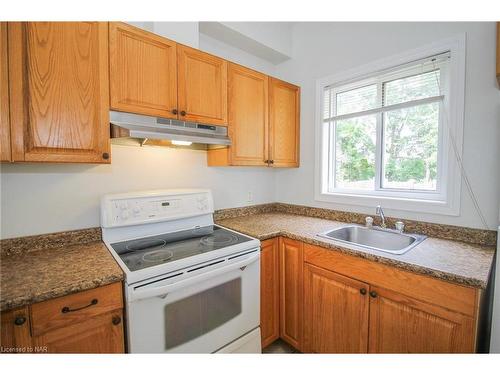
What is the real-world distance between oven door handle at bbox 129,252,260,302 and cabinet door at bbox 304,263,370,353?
0.46m

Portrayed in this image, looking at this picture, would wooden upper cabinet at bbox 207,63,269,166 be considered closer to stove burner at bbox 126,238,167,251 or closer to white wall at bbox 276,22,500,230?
white wall at bbox 276,22,500,230

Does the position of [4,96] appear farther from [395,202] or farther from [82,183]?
[395,202]

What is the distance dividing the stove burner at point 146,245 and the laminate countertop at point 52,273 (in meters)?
0.14

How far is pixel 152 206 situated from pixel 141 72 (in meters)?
0.82

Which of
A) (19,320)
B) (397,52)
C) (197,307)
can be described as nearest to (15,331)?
(19,320)

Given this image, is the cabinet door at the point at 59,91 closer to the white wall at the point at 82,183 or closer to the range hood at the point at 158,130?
the range hood at the point at 158,130

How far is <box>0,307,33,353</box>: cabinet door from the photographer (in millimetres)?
850

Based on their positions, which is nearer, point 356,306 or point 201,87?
point 356,306


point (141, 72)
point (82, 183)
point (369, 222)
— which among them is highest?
point (141, 72)

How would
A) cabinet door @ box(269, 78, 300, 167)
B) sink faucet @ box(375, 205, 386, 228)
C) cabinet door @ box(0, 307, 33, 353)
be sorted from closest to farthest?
cabinet door @ box(0, 307, 33, 353) → sink faucet @ box(375, 205, 386, 228) → cabinet door @ box(269, 78, 300, 167)

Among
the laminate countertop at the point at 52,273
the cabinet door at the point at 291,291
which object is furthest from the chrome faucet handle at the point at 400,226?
the laminate countertop at the point at 52,273

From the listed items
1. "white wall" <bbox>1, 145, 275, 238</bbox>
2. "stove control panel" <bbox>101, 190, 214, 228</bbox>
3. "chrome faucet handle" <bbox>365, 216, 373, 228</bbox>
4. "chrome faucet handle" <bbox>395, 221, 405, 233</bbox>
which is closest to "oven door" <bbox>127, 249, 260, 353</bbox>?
"stove control panel" <bbox>101, 190, 214, 228</bbox>

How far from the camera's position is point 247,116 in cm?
191

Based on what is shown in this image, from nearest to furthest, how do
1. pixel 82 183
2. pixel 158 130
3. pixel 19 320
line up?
1. pixel 19 320
2. pixel 158 130
3. pixel 82 183
